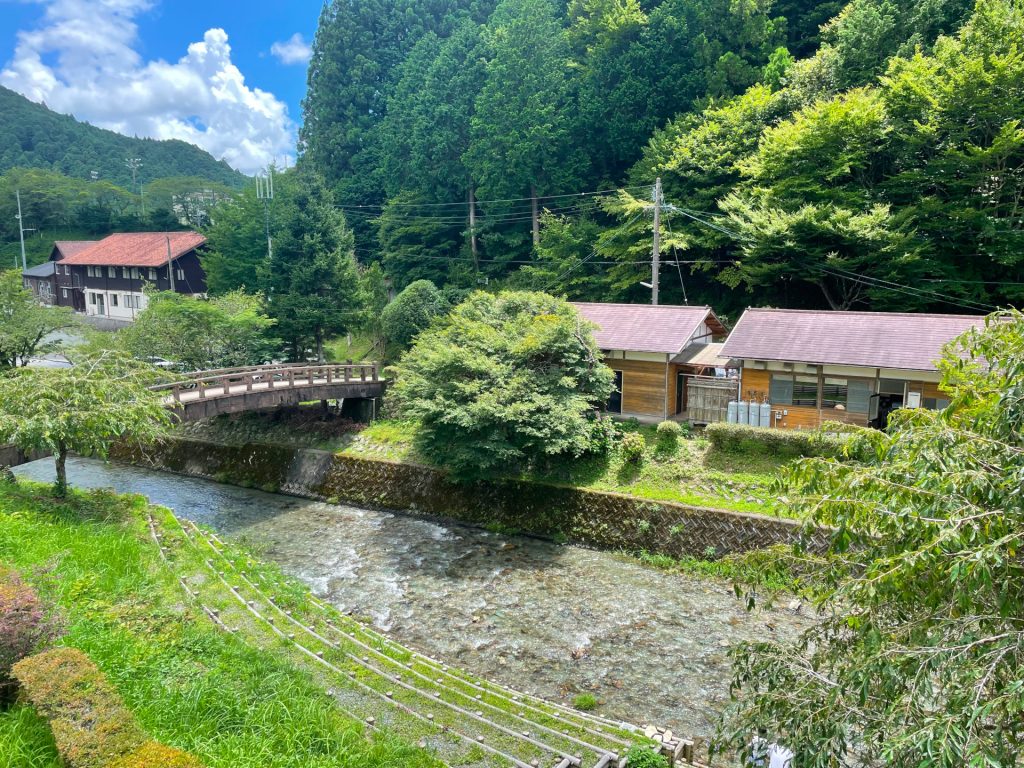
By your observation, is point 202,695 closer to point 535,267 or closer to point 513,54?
point 535,267

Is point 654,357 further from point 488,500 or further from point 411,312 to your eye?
point 411,312

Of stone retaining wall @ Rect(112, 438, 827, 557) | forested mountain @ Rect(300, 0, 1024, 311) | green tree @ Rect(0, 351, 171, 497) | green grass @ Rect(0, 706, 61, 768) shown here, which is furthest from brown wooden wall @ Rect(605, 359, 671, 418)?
green grass @ Rect(0, 706, 61, 768)

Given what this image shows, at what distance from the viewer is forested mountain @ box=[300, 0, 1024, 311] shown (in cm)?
2514

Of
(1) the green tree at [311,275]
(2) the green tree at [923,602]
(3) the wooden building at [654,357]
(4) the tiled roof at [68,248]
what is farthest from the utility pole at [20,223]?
(2) the green tree at [923,602]

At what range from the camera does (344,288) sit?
31.2 metres

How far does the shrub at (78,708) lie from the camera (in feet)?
20.9

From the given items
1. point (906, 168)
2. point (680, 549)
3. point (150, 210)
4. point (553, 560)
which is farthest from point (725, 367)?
point (150, 210)

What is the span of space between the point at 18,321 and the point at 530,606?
80.3 feet

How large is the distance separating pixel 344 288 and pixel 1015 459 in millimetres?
28698

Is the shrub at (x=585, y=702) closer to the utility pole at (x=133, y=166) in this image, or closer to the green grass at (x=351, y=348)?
the green grass at (x=351, y=348)

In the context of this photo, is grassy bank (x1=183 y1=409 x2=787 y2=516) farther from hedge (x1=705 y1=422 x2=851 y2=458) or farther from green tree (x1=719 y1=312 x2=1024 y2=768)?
green tree (x1=719 y1=312 x2=1024 y2=768)

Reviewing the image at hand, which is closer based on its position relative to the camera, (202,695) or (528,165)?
(202,695)

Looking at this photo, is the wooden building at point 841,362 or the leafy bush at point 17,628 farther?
the wooden building at point 841,362

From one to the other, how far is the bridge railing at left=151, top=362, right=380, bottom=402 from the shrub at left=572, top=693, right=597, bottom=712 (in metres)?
14.8
